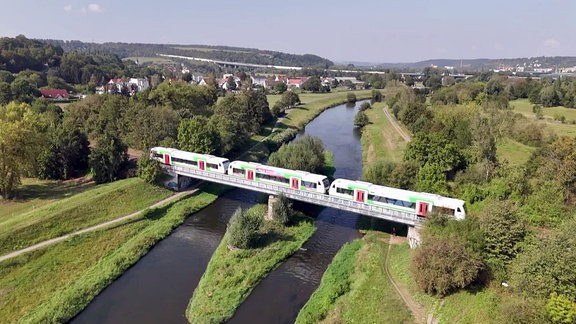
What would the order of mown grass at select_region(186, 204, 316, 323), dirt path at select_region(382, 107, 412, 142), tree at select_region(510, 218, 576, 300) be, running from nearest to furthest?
tree at select_region(510, 218, 576, 300) → mown grass at select_region(186, 204, 316, 323) → dirt path at select_region(382, 107, 412, 142)

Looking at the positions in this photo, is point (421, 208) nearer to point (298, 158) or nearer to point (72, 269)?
point (298, 158)

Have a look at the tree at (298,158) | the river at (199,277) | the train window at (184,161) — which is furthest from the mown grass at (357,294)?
the train window at (184,161)

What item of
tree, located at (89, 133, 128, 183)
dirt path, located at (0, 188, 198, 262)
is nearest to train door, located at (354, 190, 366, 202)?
dirt path, located at (0, 188, 198, 262)

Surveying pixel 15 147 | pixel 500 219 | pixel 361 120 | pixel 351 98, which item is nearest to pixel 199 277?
pixel 500 219

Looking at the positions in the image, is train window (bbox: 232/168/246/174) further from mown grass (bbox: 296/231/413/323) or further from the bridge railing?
mown grass (bbox: 296/231/413/323)

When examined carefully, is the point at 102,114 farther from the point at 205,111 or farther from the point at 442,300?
the point at 442,300

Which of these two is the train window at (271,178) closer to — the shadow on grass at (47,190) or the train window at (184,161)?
the train window at (184,161)
